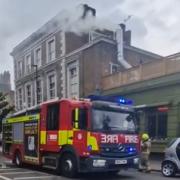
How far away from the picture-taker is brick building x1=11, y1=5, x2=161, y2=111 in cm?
3020

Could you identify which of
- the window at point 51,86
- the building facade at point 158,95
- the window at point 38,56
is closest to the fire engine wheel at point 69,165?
the building facade at point 158,95

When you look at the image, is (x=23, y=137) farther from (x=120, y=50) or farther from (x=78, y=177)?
(x=120, y=50)

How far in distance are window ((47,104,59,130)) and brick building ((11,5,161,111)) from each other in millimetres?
12475

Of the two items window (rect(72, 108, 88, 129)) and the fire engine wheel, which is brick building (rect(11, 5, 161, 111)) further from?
window (rect(72, 108, 88, 129))

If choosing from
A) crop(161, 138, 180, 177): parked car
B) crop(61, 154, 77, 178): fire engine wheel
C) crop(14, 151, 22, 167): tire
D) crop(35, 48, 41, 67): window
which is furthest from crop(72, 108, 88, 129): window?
crop(35, 48, 41, 67): window

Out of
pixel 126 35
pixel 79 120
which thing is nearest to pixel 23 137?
pixel 79 120

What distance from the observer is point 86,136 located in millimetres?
13703

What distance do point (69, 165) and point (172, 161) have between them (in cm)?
379

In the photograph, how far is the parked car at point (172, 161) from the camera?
15.2 meters

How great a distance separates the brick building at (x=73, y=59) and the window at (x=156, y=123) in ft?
18.3

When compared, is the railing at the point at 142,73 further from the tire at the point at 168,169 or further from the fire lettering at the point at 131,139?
the fire lettering at the point at 131,139

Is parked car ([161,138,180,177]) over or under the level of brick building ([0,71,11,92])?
under

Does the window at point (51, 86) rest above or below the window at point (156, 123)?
above

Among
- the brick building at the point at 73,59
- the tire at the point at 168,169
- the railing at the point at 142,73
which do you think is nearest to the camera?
the tire at the point at 168,169
